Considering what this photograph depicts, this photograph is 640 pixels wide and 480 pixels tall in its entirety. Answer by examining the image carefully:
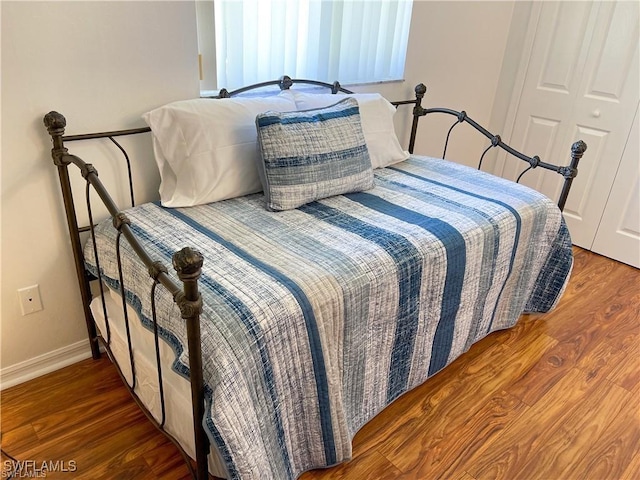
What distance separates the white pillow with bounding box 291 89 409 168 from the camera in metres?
2.04

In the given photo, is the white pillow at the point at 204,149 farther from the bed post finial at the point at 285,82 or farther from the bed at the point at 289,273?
the bed post finial at the point at 285,82

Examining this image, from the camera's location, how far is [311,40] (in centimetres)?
204

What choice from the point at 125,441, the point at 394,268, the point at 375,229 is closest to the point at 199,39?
the point at 375,229

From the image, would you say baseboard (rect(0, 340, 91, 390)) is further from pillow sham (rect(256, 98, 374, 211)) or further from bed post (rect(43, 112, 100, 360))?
pillow sham (rect(256, 98, 374, 211))

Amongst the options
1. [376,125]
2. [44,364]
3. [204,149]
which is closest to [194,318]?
[204,149]

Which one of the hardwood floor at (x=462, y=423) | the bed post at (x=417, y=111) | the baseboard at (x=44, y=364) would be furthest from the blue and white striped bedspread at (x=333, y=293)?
the bed post at (x=417, y=111)

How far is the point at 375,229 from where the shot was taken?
1514mm

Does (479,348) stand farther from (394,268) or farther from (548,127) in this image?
(548,127)

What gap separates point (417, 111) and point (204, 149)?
1.33 meters

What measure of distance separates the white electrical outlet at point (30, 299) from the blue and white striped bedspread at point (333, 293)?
0.23m

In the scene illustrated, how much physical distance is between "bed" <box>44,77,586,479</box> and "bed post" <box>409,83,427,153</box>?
492mm

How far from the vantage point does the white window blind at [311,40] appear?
5.90 feet

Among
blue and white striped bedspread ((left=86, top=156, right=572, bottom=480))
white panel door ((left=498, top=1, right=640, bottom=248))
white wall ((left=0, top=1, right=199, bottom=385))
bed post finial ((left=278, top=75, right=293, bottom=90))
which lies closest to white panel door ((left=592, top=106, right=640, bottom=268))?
white panel door ((left=498, top=1, right=640, bottom=248))

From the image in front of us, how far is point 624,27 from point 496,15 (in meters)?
0.65
